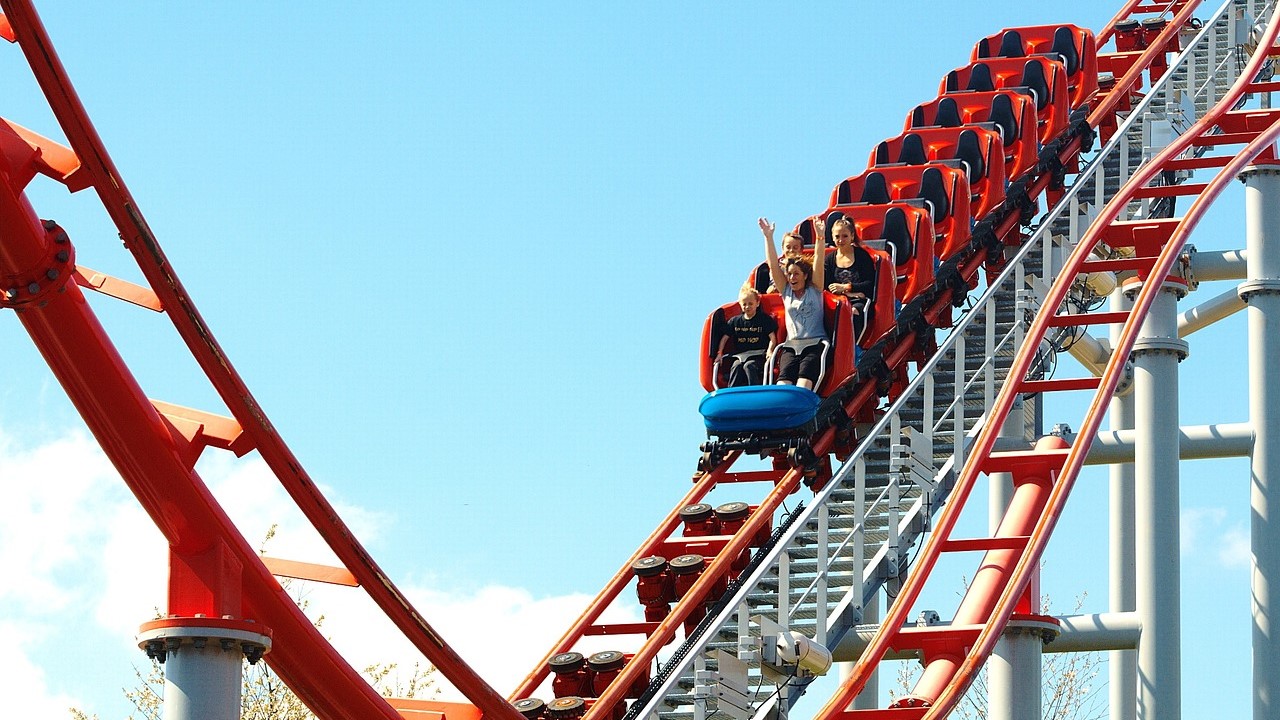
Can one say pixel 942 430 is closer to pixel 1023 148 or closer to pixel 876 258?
pixel 876 258

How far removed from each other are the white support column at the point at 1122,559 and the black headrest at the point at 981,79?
1.97 metres

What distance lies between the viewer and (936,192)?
12.7 meters

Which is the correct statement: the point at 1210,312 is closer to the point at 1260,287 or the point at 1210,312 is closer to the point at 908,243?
the point at 1260,287

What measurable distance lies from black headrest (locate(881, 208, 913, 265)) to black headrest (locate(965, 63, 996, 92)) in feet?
11.1

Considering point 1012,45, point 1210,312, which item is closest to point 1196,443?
point 1210,312

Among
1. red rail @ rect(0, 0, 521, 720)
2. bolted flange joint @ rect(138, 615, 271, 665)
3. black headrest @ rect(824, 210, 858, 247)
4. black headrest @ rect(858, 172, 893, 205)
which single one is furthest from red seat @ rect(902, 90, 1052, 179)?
bolted flange joint @ rect(138, 615, 271, 665)

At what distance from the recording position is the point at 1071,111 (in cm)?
1491

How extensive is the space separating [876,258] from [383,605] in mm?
4875

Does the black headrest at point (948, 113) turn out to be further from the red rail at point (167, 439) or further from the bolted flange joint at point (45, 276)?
the bolted flange joint at point (45, 276)

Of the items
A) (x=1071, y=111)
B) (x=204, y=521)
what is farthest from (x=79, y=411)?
(x=1071, y=111)

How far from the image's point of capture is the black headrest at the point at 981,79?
15070 millimetres

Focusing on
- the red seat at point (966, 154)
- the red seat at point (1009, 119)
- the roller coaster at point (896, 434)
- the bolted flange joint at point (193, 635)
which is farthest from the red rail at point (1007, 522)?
the bolted flange joint at point (193, 635)

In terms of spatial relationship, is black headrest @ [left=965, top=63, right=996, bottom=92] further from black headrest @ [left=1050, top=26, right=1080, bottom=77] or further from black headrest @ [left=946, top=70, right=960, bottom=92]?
black headrest @ [left=1050, top=26, right=1080, bottom=77]

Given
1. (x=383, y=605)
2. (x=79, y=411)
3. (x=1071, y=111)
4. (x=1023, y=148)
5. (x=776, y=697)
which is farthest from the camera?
(x=1071, y=111)
